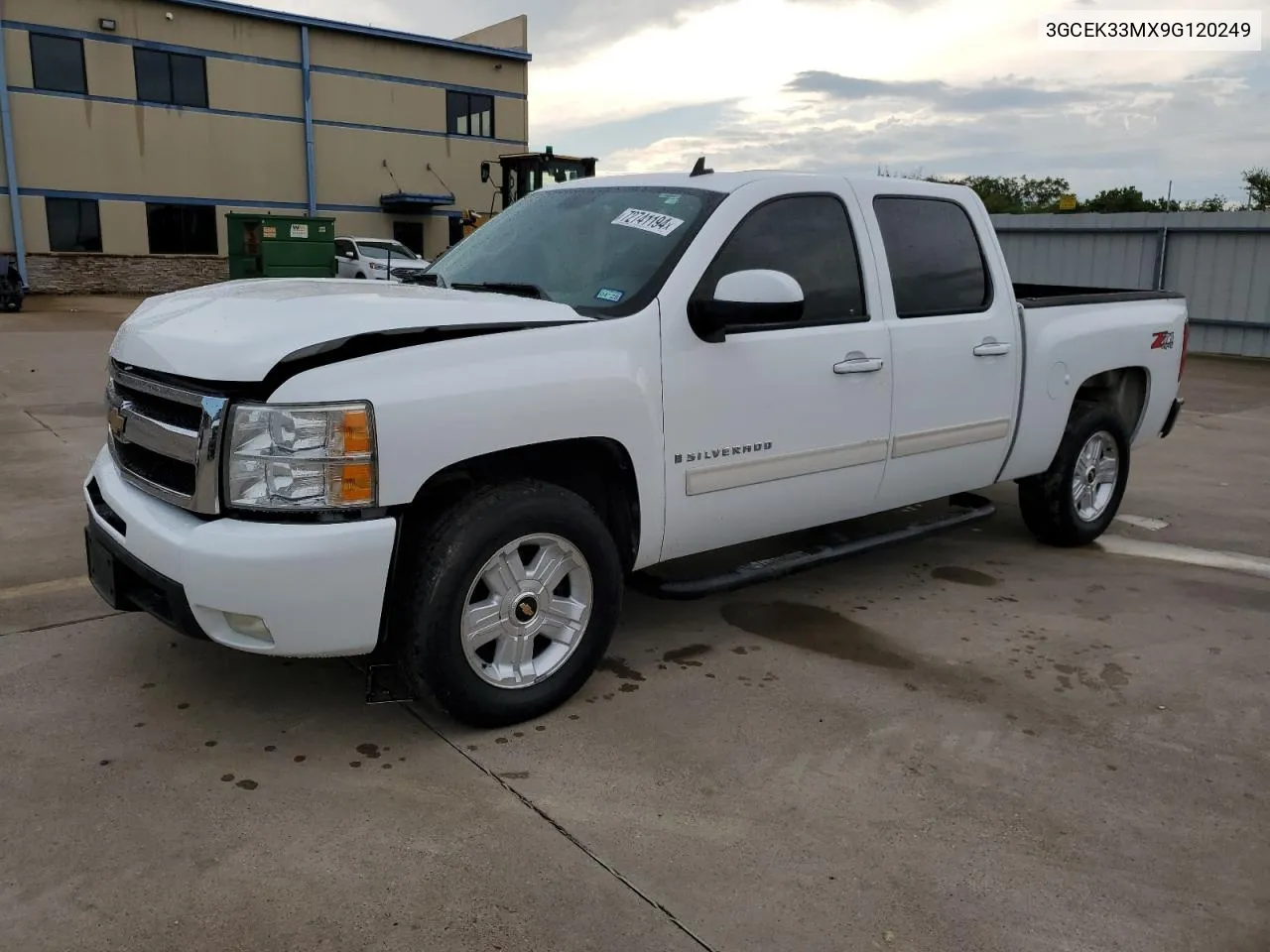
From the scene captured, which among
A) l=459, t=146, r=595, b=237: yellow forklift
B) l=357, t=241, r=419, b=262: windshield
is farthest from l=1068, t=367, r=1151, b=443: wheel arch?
l=357, t=241, r=419, b=262: windshield

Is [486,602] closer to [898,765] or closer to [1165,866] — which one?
[898,765]

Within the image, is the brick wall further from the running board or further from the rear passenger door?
the rear passenger door

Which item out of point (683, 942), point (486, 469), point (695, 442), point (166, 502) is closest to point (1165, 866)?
point (683, 942)

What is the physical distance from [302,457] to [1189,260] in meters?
16.7

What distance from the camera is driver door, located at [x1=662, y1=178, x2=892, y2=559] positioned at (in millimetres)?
3920

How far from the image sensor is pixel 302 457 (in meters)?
3.08

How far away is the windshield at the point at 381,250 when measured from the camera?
84.7 ft

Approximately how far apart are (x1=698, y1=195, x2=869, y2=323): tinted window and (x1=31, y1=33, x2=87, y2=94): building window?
28.9m

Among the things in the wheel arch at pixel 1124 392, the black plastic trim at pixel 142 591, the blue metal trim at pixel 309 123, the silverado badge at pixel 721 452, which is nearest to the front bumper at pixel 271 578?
the black plastic trim at pixel 142 591

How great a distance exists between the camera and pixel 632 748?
353cm

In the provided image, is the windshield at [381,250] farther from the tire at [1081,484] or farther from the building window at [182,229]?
the tire at [1081,484]

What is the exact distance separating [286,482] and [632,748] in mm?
1410

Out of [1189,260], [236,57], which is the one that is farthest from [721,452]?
[236,57]

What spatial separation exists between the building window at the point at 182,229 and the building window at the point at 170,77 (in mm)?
2804
